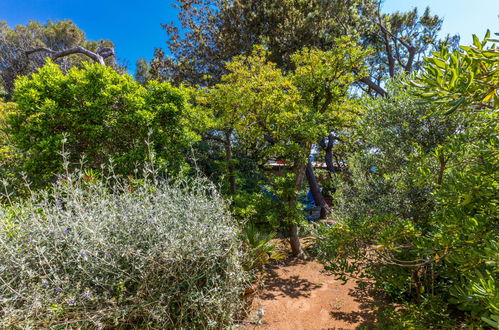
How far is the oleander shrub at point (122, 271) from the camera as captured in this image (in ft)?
6.64

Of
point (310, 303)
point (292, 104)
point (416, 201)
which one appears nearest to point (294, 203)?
point (310, 303)

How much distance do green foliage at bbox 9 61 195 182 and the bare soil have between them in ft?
12.2

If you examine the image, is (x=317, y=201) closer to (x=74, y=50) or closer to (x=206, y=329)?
(x=206, y=329)

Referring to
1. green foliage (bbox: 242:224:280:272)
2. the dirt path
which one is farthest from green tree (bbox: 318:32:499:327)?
green foliage (bbox: 242:224:280:272)

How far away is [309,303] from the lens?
4.13 meters

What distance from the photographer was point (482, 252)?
116cm

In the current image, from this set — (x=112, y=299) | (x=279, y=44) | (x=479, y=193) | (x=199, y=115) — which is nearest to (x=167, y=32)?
(x=279, y=44)

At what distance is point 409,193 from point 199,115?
5.07 m

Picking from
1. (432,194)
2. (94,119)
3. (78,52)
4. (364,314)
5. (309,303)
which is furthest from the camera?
(78,52)

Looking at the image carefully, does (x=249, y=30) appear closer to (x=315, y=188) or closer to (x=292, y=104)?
(x=292, y=104)

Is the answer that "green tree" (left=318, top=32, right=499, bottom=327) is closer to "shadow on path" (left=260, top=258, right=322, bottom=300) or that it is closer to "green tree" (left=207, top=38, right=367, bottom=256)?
"shadow on path" (left=260, top=258, right=322, bottom=300)

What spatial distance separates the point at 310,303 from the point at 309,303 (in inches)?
0.7

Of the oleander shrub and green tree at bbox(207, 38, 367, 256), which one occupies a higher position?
green tree at bbox(207, 38, 367, 256)

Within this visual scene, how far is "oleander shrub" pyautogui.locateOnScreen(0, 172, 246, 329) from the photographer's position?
2023 millimetres
